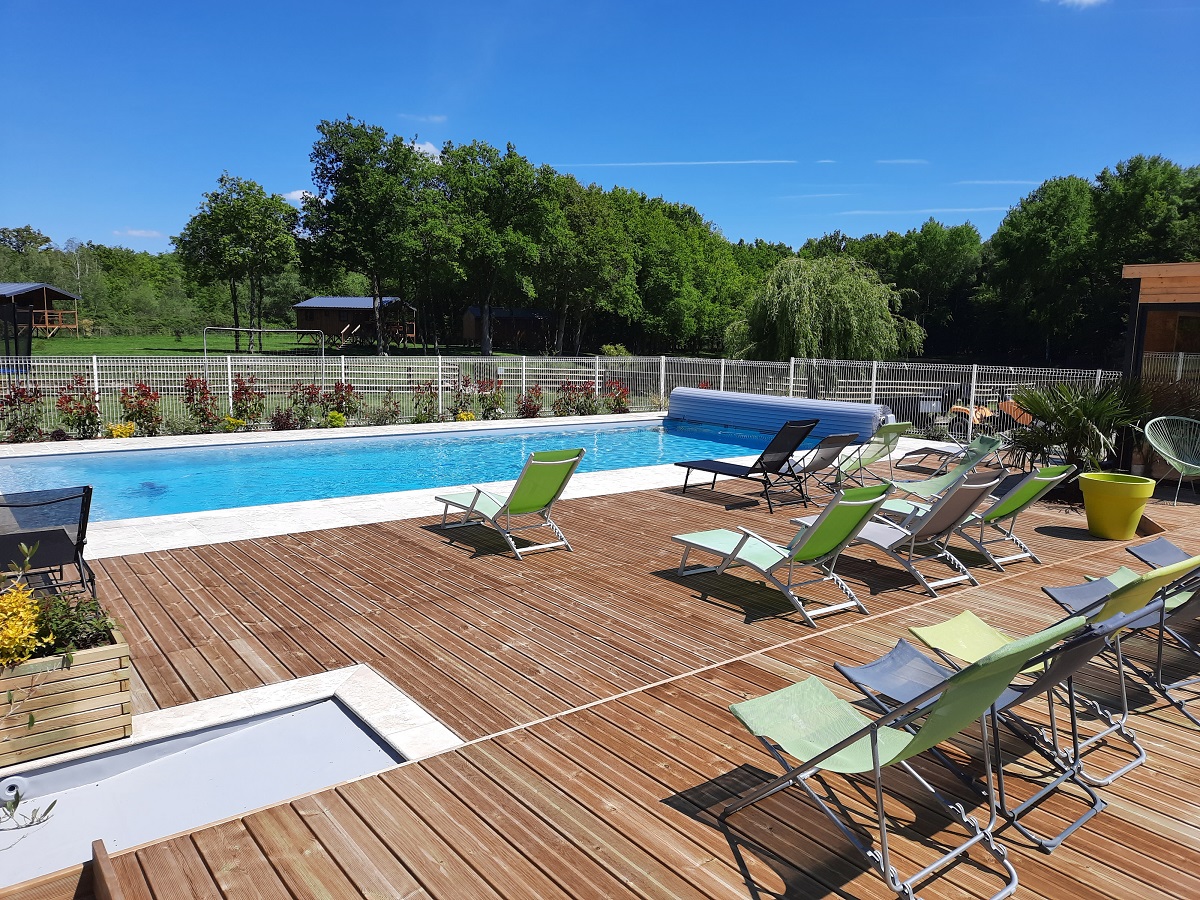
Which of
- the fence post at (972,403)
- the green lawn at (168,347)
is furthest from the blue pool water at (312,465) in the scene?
the green lawn at (168,347)

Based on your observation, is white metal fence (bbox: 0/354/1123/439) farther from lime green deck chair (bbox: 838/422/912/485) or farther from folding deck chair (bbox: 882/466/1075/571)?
folding deck chair (bbox: 882/466/1075/571)

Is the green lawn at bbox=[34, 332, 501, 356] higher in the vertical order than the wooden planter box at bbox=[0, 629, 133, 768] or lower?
higher

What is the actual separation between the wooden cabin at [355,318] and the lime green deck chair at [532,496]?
148 feet

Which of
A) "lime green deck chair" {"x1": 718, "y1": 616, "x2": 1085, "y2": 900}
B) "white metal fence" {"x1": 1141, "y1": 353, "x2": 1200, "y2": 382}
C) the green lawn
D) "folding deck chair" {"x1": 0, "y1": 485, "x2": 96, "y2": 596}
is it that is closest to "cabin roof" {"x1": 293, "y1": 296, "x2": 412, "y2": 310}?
the green lawn

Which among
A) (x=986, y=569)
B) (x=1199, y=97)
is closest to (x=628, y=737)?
(x=986, y=569)

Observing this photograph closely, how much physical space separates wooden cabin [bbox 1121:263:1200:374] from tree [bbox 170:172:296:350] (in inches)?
1467

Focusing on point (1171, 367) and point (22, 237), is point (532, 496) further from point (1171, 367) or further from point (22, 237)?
point (22, 237)

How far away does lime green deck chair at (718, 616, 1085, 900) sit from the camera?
94.0 inches

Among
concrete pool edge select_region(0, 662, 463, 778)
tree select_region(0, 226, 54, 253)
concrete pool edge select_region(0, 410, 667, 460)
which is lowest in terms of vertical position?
concrete pool edge select_region(0, 662, 463, 778)

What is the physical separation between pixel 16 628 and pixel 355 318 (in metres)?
53.6

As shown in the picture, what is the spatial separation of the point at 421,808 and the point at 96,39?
120ft

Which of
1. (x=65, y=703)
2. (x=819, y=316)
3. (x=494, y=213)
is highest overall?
(x=494, y=213)

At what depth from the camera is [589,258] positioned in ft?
145

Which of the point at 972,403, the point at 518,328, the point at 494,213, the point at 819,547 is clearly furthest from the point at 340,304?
the point at 819,547
